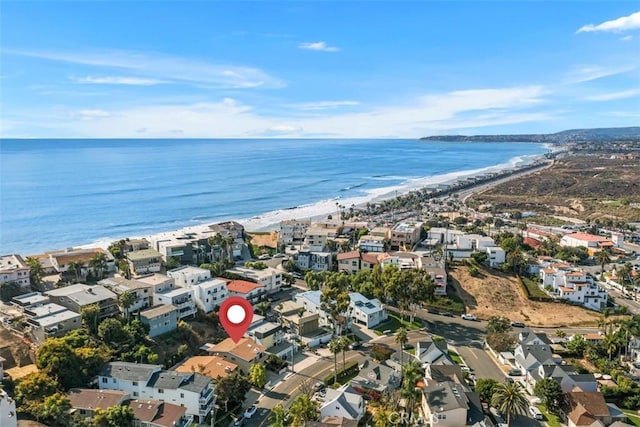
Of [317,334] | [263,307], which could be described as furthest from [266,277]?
[317,334]

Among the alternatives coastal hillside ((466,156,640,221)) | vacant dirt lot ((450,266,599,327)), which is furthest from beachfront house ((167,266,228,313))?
coastal hillside ((466,156,640,221))

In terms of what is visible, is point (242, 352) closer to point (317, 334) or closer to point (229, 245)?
point (317, 334)

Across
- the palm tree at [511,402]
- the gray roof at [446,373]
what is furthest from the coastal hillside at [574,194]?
the palm tree at [511,402]

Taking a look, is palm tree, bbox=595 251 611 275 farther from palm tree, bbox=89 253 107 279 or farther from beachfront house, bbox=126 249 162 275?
palm tree, bbox=89 253 107 279

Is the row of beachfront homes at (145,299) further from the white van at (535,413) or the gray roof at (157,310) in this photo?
the white van at (535,413)

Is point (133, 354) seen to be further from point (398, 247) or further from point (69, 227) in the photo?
point (69, 227)

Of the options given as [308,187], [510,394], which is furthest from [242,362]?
[308,187]
